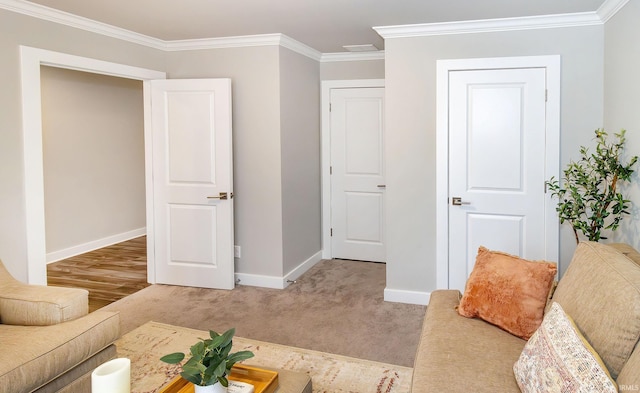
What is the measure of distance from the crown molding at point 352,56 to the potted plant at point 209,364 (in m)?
4.00

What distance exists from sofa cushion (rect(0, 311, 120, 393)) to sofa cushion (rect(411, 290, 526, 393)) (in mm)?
1631

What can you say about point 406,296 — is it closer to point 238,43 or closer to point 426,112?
point 426,112

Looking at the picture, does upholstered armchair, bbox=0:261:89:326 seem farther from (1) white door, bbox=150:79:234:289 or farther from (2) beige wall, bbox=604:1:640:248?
(2) beige wall, bbox=604:1:640:248

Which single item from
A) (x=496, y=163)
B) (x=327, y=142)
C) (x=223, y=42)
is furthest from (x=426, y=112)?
(x=223, y=42)

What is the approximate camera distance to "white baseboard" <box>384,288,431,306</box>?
405 centimetres

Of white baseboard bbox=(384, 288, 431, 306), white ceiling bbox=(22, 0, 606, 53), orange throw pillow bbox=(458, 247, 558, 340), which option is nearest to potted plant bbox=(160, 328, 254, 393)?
orange throw pillow bbox=(458, 247, 558, 340)

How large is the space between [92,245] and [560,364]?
5855mm

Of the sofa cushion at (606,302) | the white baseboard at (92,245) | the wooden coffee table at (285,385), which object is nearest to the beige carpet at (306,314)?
the wooden coffee table at (285,385)

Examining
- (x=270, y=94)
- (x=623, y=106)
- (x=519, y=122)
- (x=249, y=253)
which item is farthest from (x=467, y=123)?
(x=249, y=253)

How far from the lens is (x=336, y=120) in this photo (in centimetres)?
542

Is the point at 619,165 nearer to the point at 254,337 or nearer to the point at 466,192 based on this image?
the point at 466,192

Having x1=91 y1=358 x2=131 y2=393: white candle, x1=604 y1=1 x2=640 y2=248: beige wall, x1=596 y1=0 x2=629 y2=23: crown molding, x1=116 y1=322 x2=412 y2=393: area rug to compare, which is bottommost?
x1=116 y1=322 x2=412 y2=393: area rug

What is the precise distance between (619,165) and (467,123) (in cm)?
114

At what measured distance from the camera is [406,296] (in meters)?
4.10
